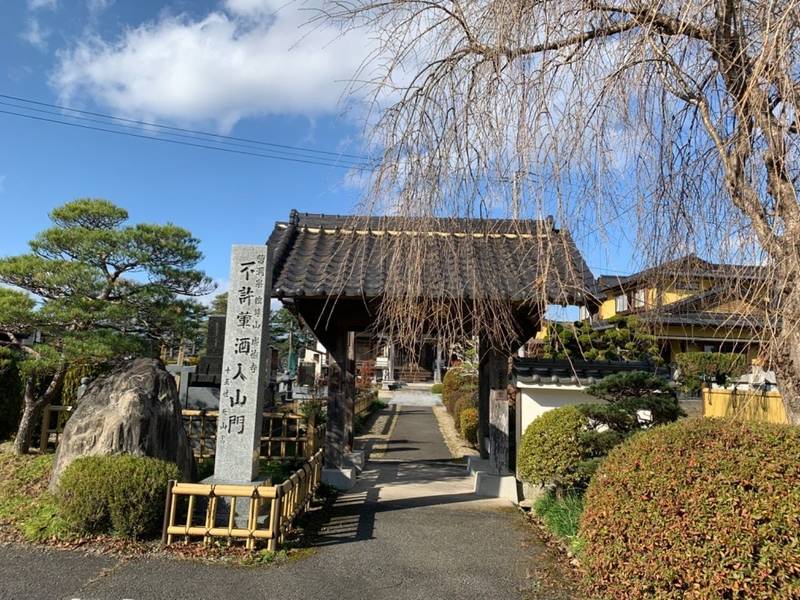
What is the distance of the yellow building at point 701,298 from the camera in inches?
136

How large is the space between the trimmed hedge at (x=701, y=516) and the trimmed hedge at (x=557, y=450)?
2.64m

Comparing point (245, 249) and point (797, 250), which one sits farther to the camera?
point (245, 249)

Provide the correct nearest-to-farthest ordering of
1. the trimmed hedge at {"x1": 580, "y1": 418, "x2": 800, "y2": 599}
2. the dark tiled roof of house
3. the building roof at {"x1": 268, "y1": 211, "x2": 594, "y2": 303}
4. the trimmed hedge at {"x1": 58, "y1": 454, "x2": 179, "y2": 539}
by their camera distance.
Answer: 1. the trimmed hedge at {"x1": 580, "y1": 418, "x2": 800, "y2": 599}
2. the building roof at {"x1": 268, "y1": 211, "x2": 594, "y2": 303}
3. the trimmed hedge at {"x1": 58, "y1": 454, "x2": 179, "y2": 539}
4. the dark tiled roof of house

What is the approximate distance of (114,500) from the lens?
18.0 feet

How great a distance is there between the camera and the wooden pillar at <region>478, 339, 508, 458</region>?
852 cm

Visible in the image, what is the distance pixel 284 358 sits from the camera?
4594 cm

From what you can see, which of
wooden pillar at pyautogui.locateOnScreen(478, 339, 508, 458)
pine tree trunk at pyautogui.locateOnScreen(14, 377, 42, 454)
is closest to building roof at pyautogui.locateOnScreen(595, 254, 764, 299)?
wooden pillar at pyautogui.locateOnScreen(478, 339, 508, 458)

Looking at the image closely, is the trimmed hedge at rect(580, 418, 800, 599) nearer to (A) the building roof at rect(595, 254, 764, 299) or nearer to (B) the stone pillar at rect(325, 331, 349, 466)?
(A) the building roof at rect(595, 254, 764, 299)

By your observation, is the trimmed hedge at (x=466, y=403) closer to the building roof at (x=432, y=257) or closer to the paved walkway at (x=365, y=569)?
the building roof at (x=432, y=257)

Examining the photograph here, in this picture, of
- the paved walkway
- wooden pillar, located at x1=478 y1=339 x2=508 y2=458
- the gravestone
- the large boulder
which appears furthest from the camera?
wooden pillar, located at x1=478 y1=339 x2=508 y2=458

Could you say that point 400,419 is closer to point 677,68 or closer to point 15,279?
point 15,279

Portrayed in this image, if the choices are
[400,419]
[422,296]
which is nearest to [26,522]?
[422,296]

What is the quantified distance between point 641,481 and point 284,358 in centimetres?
4384

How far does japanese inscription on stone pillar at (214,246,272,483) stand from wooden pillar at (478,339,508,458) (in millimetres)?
3279
